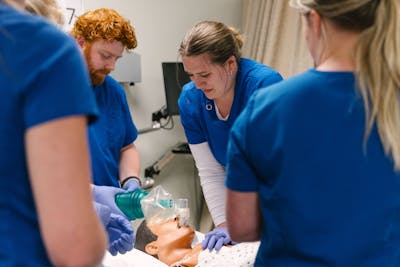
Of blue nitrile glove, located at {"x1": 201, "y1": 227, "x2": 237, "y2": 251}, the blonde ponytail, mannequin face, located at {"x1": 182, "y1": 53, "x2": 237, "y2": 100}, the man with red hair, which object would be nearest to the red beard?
the man with red hair

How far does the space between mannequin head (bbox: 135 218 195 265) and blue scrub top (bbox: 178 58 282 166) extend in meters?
0.41

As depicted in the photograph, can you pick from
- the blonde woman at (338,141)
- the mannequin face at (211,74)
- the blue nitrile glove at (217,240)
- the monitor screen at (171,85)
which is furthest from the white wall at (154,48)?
the blonde woman at (338,141)

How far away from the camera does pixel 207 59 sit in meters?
1.46

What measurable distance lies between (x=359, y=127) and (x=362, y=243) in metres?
0.20

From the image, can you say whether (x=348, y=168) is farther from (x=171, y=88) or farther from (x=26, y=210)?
(x=171, y=88)

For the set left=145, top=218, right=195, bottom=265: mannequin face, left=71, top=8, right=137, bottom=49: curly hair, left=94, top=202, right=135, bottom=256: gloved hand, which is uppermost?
left=71, top=8, right=137, bottom=49: curly hair

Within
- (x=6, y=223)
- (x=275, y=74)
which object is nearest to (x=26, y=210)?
(x=6, y=223)

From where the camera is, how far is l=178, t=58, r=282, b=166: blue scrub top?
1509 millimetres

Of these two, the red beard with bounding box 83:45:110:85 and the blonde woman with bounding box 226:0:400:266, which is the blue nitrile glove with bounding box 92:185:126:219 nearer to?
the red beard with bounding box 83:45:110:85

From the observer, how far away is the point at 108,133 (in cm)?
151

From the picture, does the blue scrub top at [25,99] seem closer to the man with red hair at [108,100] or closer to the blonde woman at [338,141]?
the blonde woman at [338,141]

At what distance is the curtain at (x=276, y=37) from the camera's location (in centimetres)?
277

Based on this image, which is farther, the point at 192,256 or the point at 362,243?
the point at 192,256

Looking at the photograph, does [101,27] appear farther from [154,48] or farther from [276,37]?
[276,37]
